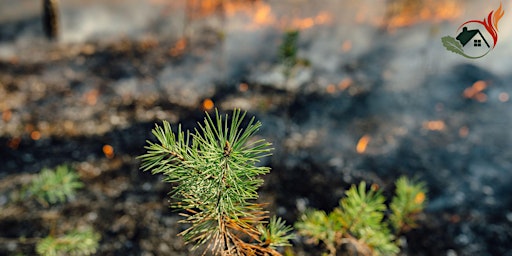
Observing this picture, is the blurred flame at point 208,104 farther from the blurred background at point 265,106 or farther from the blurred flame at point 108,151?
the blurred flame at point 108,151

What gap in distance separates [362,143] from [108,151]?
4.79 m

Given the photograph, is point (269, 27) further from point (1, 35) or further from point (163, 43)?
point (1, 35)

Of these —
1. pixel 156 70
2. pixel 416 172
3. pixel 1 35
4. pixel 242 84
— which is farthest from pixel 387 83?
pixel 1 35

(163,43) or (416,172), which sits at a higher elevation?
(163,43)

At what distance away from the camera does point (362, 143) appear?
661 cm

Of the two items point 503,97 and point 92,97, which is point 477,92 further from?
point 92,97

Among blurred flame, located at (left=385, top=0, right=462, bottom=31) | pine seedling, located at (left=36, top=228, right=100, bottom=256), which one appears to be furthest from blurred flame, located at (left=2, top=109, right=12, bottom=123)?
blurred flame, located at (left=385, top=0, right=462, bottom=31)

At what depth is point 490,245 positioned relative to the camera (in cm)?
491

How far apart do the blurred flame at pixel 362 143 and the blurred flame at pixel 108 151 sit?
455 cm

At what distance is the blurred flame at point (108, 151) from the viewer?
592 centimetres

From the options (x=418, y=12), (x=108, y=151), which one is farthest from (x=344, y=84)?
(x=418, y=12)

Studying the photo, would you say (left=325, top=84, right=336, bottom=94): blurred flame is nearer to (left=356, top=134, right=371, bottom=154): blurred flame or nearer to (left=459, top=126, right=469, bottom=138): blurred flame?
(left=356, top=134, right=371, bottom=154): blurred flame

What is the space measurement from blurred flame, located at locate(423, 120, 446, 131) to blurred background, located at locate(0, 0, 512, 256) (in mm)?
35

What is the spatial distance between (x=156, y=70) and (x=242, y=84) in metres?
2.18
